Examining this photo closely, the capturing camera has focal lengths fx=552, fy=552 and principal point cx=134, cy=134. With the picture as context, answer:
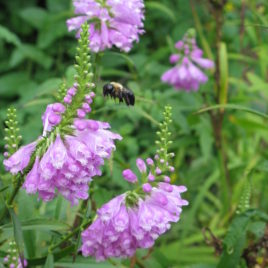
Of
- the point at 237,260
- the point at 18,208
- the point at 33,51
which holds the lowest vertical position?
the point at 237,260

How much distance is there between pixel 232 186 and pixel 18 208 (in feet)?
5.76

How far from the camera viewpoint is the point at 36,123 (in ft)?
9.85

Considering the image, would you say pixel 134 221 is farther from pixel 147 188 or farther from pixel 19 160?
pixel 19 160

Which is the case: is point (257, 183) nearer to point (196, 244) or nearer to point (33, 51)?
point (196, 244)

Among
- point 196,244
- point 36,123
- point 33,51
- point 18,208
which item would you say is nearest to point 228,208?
point 196,244

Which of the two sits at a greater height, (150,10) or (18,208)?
(150,10)

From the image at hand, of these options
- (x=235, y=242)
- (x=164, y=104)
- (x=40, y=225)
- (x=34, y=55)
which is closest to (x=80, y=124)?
(x=40, y=225)

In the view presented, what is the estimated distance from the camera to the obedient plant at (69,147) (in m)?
1.34

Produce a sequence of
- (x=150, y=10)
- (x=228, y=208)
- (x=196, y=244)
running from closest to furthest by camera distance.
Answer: (x=228, y=208) < (x=196, y=244) < (x=150, y=10)

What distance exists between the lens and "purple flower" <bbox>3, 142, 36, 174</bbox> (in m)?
1.41

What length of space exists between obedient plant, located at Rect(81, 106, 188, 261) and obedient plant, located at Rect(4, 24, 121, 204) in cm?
10

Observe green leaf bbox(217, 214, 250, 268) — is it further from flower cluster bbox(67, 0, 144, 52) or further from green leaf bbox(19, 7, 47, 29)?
green leaf bbox(19, 7, 47, 29)

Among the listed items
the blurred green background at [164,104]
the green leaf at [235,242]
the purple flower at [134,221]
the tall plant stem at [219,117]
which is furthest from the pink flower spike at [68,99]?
the tall plant stem at [219,117]

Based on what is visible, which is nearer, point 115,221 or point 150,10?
point 115,221
